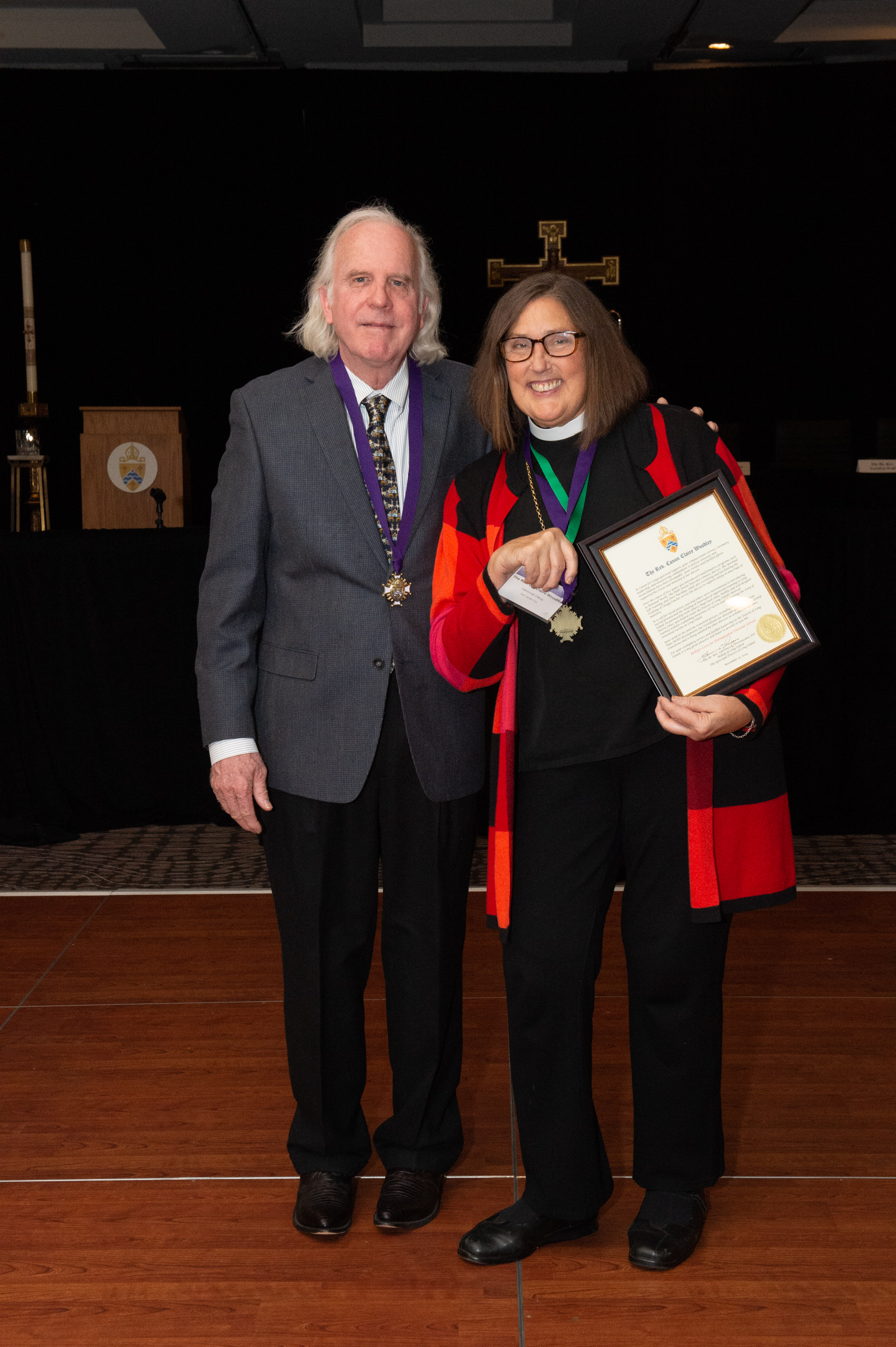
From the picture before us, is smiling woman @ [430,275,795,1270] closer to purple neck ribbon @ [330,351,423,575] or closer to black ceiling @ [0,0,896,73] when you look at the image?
purple neck ribbon @ [330,351,423,575]

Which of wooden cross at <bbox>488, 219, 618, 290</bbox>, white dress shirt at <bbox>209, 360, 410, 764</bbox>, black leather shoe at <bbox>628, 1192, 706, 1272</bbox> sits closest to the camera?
black leather shoe at <bbox>628, 1192, 706, 1272</bbox>

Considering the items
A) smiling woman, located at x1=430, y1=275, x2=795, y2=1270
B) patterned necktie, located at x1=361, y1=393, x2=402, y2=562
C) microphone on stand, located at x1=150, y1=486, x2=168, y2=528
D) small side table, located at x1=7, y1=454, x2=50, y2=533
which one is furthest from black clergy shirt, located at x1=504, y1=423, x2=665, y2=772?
small side table, located at x1=7, y1=454, x2=50, y2=533

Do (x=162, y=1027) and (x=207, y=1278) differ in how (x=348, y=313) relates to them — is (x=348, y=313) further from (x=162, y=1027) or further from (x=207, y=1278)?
(x=162, y=1027)

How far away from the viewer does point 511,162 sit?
23.2 ft

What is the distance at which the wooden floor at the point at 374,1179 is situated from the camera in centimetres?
164

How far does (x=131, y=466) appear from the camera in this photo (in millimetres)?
4488

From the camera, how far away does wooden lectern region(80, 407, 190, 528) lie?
14.6ft

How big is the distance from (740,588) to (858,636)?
2699mm

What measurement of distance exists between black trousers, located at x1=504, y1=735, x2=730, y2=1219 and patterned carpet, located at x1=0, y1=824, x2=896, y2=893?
1.95m

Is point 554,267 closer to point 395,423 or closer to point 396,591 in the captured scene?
point 395,423

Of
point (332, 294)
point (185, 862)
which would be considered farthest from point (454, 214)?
point (332, 294)

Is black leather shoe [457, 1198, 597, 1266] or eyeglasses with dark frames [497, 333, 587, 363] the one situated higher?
eyeglasses with dark frames [497, 333, 587, 363]

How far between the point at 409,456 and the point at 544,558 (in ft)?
1.47

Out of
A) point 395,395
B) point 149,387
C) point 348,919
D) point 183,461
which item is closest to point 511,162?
point 149,387
